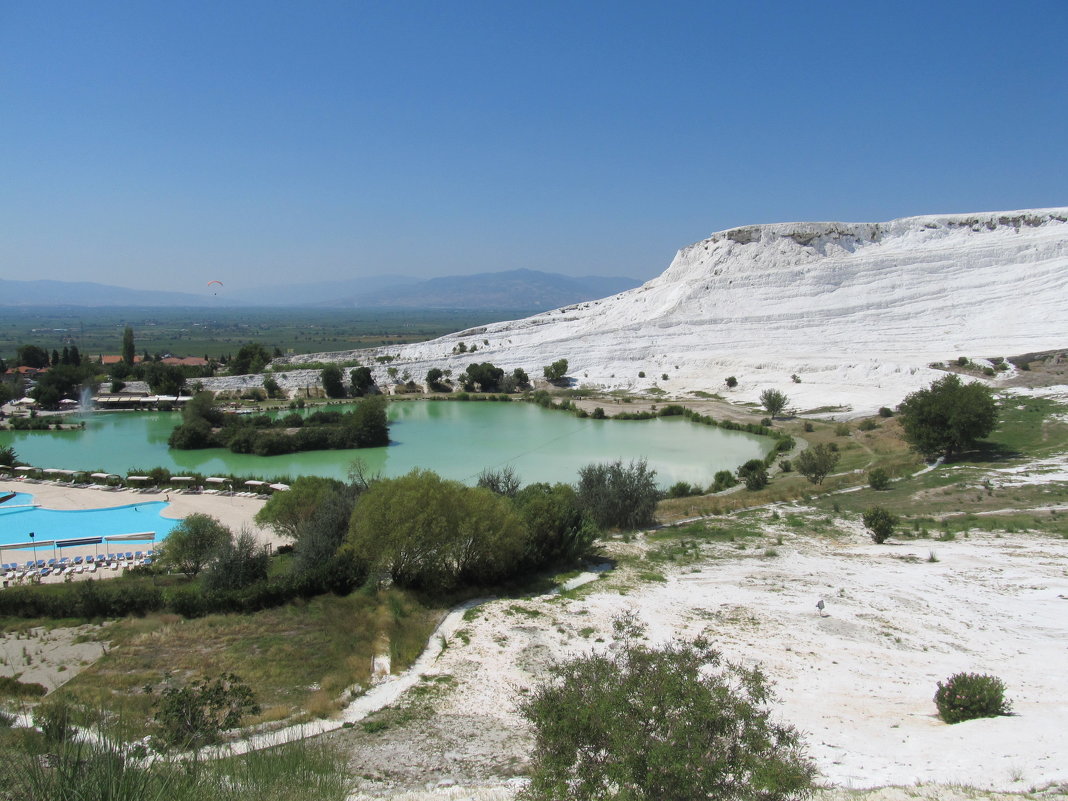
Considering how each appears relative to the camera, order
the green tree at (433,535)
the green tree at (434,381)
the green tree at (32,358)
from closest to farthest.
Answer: the green tree at (433,535) → the green tree at (434,381) → the green tree at (32,358)

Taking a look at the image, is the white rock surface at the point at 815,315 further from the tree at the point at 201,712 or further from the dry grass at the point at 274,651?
the tree at the point at 201,712

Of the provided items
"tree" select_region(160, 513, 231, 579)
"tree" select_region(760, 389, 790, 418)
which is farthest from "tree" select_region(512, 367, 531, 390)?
"tree" select_region(160, 513, 231, 579)

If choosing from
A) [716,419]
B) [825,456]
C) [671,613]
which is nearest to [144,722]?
[671,613]

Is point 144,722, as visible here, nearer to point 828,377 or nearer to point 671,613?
point 671,613

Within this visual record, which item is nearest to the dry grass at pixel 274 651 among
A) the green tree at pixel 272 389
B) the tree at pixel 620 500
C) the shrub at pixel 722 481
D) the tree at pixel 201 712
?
the tree at pixel 201 712

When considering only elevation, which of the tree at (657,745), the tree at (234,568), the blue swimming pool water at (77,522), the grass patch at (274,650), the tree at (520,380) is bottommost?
the blue swimming pool water at (77,522)

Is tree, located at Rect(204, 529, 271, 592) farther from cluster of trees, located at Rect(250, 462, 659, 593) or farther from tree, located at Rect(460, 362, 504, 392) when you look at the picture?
tree, located at Rect(460, 362, 504, 392)

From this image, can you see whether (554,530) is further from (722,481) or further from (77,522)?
(77,522)

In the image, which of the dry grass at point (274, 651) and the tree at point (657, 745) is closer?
the tree at point (657, 745)
